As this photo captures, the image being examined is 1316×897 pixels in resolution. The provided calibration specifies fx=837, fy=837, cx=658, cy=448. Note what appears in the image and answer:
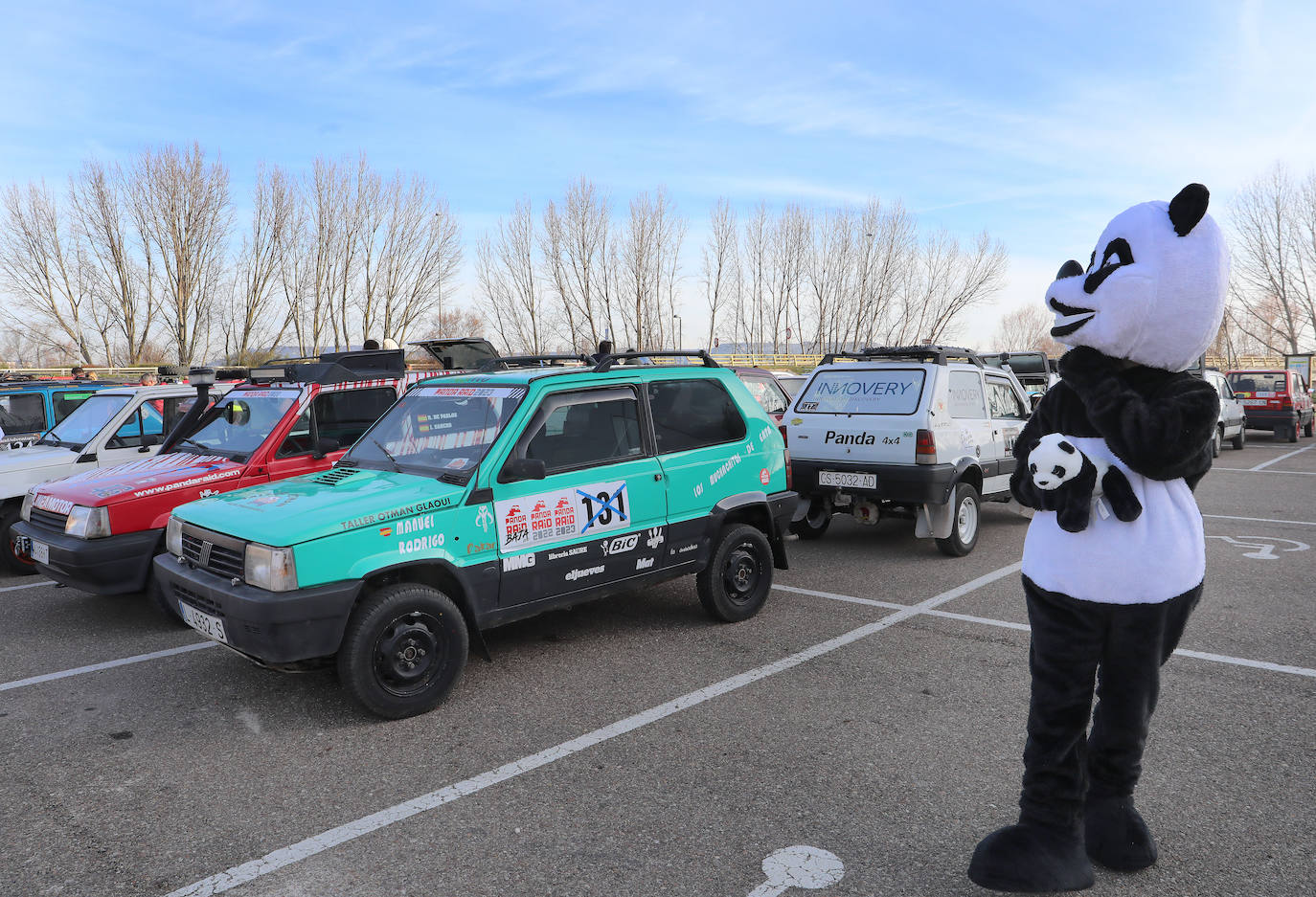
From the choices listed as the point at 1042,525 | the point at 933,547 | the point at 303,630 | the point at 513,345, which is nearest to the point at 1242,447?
the point at 933,547

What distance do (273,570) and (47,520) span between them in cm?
331

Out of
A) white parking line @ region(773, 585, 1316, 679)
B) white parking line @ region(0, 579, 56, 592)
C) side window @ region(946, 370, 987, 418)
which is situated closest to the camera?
white parking line @ region(773, 585, 1316, 679)

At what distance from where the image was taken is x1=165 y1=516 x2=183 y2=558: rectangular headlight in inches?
182

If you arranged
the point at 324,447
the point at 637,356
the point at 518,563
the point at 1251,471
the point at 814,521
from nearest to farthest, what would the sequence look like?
the point at 518,563 < the point at 637,356 < the point at 324,447 < the point at 814,521 < the point at 1251,471

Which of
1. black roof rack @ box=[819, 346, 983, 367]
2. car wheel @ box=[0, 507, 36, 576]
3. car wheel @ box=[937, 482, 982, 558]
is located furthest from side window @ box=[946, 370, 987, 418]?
car wheel @ box=[0, 507, 36, 576]

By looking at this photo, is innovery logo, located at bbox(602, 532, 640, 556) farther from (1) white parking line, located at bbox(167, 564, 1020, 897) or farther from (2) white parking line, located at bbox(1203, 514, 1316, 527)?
(2) white parking line, located at bbox(1203, 514, 1316, 527)

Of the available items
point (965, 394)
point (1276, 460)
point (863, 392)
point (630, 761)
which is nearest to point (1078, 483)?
point (630, 761)

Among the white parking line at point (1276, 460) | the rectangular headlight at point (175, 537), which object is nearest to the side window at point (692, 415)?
the rectangular headlight at point (175, 537)

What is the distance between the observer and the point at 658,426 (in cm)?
538

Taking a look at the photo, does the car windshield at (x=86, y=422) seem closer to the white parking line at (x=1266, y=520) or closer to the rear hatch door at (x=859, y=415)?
the rear hatch door at (x=859, y=415)

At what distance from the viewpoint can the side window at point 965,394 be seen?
7.89 meters

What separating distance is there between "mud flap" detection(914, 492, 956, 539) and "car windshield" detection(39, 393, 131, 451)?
7.60 meters

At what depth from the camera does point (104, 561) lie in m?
5.59

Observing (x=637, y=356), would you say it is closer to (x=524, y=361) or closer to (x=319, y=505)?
(x=524, y=361)
